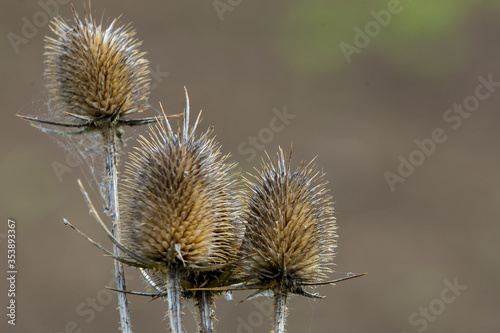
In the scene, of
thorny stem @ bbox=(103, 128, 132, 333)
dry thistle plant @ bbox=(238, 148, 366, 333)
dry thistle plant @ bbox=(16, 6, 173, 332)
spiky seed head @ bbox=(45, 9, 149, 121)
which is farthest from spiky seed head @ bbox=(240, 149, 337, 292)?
spiky seed head @ bbox=(45, 9, 149, 121)

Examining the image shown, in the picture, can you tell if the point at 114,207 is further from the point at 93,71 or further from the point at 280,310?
the point at 280,310

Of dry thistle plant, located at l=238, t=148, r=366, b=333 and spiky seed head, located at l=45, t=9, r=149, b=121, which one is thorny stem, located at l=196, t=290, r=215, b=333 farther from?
spiky seed head, located at l=45, t=9, r=149, b=121

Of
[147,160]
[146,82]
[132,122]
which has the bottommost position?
[147,160]

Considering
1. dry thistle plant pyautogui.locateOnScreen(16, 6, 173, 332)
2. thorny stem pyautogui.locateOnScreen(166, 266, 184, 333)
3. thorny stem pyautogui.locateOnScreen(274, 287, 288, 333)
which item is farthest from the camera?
dry thistle plant pyautogui.locateOnScreen(16, 6, 173, 332)

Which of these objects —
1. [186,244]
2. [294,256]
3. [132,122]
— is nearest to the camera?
[186,244]

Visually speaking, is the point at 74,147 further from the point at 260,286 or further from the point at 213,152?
the point at 260,286

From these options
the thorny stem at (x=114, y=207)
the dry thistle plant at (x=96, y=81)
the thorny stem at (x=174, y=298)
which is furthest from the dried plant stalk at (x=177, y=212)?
the dry thistle plant at (x=96, y=81)

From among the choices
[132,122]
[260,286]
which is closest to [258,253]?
[260,286]
